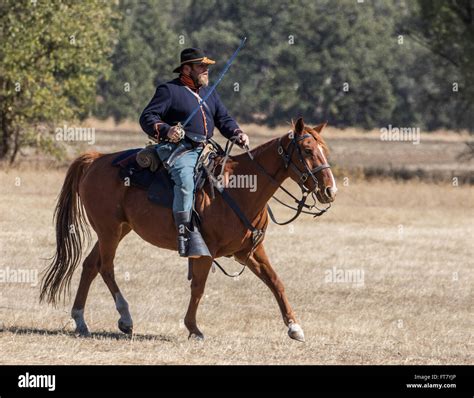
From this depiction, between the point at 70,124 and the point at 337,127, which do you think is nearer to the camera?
the point at 70,124

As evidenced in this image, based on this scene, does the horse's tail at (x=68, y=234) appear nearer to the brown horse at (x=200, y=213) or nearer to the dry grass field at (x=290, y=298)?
the brown horse at (x=200, y=213)

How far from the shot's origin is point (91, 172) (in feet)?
44.0

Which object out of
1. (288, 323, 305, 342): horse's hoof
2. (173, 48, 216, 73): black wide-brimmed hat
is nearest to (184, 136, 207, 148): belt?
(173, 48, 216, 73): black wide-brimmed hat

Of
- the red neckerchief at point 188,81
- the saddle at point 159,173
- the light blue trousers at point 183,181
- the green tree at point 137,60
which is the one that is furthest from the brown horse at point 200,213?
the green tree at point 137,60

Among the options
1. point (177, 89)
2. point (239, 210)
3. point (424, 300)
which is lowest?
point (424, 300)

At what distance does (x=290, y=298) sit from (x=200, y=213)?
5644mm

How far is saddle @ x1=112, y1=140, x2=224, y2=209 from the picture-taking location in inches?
485

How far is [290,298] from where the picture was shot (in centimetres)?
1761

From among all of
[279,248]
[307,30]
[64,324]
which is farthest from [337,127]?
[64,324]

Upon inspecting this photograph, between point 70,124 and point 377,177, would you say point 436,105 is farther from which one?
point 70,124

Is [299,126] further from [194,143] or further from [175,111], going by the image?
[175,111]

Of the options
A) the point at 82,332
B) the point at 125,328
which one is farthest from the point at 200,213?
the point at 82,332

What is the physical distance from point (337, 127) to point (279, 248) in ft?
185

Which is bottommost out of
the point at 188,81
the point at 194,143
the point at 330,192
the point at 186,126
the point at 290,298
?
the point at 290,298
